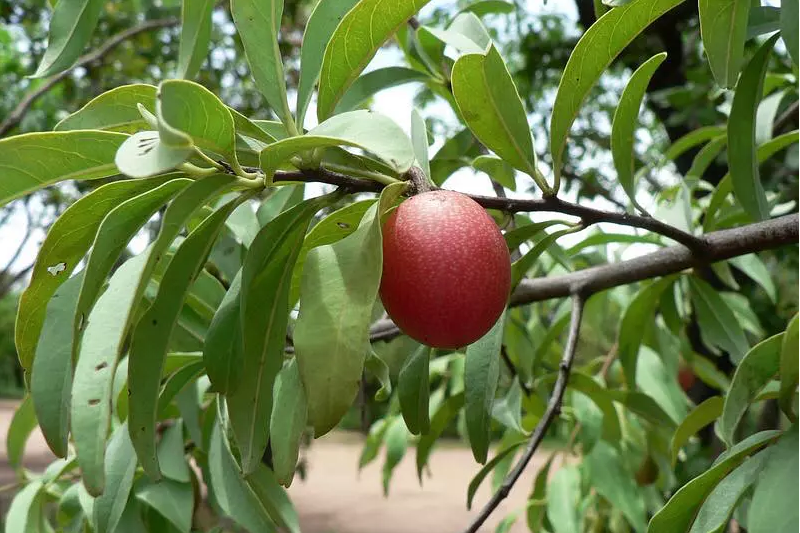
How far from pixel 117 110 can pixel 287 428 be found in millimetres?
229

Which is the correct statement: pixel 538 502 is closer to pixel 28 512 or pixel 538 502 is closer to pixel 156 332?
pixel 28 512

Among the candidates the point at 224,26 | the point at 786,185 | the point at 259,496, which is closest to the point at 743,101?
the point at 259,496

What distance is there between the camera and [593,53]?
0.54 meters

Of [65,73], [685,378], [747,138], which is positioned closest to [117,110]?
[747,138]

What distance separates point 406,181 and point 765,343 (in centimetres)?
30

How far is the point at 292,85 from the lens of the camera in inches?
129

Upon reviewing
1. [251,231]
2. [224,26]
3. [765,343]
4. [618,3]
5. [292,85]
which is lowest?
[765,343]

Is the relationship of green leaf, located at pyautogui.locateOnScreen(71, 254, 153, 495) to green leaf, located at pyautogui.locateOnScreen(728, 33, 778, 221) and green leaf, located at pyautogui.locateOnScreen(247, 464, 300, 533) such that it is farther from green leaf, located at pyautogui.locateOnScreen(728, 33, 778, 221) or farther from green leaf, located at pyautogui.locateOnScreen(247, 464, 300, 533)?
green leaf, located at pyautogui.locateOnScreen(728, 33, 778, 221)

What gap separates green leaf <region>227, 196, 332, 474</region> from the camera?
50 centimetres

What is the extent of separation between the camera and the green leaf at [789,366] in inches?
21.0

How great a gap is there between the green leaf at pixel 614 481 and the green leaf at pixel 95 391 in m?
1.01

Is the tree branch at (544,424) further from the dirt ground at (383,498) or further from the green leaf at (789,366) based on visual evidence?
the dirt ground at (383,498)

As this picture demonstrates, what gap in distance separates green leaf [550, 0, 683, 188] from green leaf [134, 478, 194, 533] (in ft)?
1.71

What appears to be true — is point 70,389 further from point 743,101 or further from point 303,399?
point 743,101
